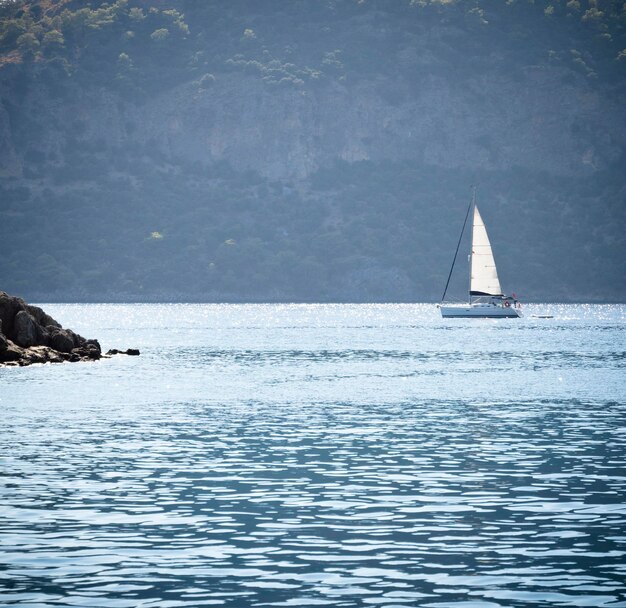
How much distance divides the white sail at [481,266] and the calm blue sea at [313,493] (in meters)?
74.9

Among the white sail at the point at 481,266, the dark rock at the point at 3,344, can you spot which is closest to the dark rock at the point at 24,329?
the dark rock at the point at 3,344

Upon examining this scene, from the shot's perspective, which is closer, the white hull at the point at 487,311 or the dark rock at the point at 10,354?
the dark rock at the point at 10,354

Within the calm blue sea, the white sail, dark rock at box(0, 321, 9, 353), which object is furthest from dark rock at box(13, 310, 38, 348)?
the white sail

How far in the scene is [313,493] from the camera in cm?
2325

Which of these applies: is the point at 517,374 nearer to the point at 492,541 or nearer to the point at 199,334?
the point at 492,541

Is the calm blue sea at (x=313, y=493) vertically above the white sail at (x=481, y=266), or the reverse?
the white sail at (x=481, y=266)

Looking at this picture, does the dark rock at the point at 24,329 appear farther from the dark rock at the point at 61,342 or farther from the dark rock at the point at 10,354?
the dark rock at the point at 10,354

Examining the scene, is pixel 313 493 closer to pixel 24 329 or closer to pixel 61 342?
pixel 24 329

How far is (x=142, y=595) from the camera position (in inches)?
613

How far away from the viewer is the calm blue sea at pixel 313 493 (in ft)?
52.9

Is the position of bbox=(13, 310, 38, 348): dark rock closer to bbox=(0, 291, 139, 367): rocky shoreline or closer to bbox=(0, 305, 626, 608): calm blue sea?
bbox=(0, 291, 139, 367): rocky shoreline

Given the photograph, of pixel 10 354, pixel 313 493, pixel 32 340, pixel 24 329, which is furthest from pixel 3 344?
pixel 313 493

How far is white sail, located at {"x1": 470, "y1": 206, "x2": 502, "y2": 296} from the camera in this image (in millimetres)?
126938

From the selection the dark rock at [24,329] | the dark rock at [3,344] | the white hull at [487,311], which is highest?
the white hull at [487,311]
